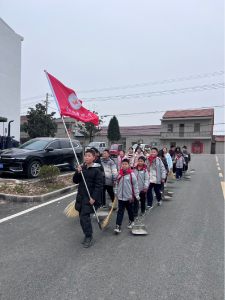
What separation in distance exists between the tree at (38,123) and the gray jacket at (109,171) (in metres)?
26.4

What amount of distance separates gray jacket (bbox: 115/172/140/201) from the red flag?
66.1 inches

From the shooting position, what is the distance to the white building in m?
24.8

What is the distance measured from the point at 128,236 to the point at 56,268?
1.57 metres

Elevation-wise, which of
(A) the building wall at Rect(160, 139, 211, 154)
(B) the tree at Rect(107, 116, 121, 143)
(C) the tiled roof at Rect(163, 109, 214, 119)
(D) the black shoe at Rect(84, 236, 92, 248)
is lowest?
(D) the black shoe at Rect(84, 236, 92, 248)

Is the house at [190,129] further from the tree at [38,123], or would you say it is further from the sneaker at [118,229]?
the sneaker at [118,229]

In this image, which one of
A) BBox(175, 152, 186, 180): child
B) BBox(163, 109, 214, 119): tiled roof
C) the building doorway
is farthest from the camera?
the building doorway

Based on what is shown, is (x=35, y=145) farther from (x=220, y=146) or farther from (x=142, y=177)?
(x=220, y=146)

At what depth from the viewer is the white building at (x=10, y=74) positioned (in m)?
24.8

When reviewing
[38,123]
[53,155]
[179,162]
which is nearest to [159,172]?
[179,162]

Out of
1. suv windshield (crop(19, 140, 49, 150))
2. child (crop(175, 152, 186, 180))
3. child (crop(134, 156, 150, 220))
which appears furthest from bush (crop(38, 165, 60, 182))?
child (crop(175, 152, 186, 180))

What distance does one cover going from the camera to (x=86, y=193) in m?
3.99

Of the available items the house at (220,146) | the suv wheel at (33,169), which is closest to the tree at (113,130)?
the house at (220,146)

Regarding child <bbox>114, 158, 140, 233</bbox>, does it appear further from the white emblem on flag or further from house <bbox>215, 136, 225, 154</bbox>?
house <bbox>215, 136, 225, 154</bbox>

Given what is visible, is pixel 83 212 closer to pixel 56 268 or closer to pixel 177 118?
pixel 56 268
